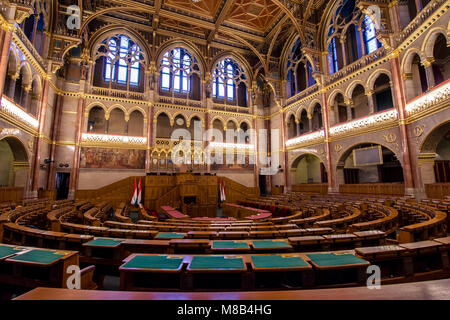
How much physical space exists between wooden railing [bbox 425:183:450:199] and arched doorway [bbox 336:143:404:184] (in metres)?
4.87

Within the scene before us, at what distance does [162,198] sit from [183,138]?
291 inches

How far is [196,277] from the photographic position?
2.29 meters

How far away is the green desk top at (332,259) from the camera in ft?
7.00

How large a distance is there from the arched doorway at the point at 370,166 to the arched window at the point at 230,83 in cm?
1155

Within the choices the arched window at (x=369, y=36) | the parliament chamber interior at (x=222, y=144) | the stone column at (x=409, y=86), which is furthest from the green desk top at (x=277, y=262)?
the arched window at (x=369, y=36)

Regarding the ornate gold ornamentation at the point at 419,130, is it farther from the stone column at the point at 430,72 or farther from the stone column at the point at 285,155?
the stone column at the point at 285,155

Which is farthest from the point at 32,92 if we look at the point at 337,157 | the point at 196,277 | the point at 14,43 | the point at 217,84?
the point at 337,157

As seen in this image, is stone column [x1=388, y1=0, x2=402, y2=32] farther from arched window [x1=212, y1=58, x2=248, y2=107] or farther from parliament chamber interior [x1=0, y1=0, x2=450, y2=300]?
arched window [x1=212, y1=58, x2=248, y2=107]

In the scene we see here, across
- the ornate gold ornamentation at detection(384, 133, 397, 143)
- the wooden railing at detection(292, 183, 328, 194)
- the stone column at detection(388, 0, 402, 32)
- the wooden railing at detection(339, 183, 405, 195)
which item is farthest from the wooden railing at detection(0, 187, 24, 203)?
the stone column at detection(388, 0, 402, 32)

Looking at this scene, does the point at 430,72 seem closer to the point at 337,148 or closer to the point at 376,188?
the point at 337,148

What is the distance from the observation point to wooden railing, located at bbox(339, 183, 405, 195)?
11523mm

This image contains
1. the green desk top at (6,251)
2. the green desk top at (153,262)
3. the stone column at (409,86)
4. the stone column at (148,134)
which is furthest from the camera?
the stone column at (148,134)

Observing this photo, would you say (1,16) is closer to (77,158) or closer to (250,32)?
(77,158)

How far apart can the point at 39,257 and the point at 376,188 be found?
1517cm
